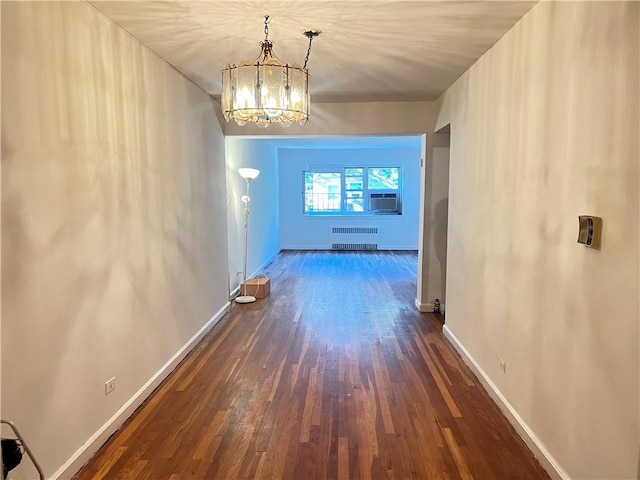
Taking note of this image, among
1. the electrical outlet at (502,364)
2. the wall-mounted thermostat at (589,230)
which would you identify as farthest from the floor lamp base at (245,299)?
the wall-mounted thermostat at (589,230)

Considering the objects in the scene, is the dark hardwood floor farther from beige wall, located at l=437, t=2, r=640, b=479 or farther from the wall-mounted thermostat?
the wall-mounted thermostat

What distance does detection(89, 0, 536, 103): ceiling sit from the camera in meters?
2.35

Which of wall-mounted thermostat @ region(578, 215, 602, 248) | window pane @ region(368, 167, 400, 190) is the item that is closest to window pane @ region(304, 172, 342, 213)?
window pane @ region(368, 167, 400, 190)

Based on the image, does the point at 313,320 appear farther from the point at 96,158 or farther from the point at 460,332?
the point at 96,158

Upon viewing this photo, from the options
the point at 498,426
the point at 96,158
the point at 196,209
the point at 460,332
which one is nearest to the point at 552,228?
the point at 498,426

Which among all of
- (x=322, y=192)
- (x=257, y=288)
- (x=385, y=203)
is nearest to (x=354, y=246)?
(x=385, y=203)

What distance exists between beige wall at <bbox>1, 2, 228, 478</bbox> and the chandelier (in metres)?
0.73

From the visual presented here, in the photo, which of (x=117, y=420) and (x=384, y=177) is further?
(x=384, y=177)

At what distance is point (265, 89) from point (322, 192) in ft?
26.6

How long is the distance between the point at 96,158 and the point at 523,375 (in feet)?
8.78

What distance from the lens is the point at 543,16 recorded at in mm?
2262

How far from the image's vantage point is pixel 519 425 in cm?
253

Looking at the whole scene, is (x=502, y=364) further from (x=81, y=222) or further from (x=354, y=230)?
(x=354, y=230)

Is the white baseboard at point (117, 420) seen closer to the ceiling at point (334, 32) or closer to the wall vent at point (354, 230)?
the ceiling at point (334, 32)
